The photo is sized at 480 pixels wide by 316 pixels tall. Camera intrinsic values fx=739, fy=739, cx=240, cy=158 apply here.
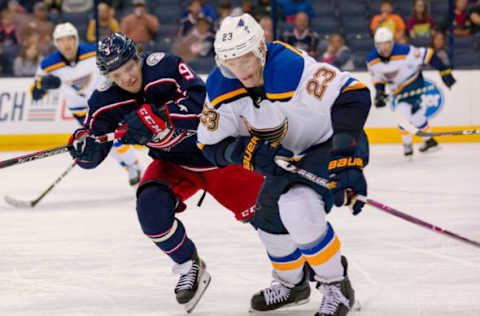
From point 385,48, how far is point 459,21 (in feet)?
4.78

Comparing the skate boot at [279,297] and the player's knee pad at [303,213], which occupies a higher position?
the player's knee pad at [303,213]

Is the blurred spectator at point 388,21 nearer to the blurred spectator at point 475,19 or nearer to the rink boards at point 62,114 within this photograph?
the rink boards at point 62,114

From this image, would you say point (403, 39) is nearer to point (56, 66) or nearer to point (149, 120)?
point (56, 66)

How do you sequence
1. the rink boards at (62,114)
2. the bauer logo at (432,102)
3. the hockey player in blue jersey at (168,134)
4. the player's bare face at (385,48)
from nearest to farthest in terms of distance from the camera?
the hockey player in blue jersey at (168,134) < the player's bare face at (385,48) < the rink boards at (62,114) < the bauer logo at (432,102)

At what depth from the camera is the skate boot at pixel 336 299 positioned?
233cm

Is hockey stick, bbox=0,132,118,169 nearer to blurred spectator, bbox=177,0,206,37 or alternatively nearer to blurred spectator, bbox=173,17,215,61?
blurred spectator, bbox=173,17,215,61

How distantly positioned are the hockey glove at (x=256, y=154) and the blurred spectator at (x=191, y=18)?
5.75 m

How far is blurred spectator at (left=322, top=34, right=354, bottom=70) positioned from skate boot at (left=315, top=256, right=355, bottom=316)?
5558 mm

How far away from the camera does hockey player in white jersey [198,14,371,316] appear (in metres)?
2.17

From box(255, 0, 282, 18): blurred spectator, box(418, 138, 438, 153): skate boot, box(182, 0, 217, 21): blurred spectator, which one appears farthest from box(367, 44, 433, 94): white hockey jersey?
box(182, 0, 217, 21): blurred spectator

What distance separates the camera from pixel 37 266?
333cm

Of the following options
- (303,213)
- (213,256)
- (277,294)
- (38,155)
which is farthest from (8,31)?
(303,213)

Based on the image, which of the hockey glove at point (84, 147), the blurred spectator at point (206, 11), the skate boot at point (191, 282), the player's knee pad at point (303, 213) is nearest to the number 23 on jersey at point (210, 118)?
the player's knee pad at point (303, 213)

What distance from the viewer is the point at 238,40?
2.14m
